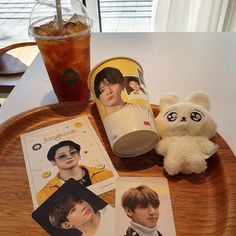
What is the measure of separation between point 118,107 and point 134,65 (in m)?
0.10

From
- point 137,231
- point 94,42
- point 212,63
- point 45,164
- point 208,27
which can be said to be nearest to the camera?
point 137,231

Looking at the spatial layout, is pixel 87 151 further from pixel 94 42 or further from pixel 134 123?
pixel 94 42

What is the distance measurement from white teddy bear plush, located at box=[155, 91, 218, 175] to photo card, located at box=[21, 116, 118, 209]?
0.33 feet

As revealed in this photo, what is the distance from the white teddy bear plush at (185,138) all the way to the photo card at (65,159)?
10 centimetres

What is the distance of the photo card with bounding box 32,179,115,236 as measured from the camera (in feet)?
1.23

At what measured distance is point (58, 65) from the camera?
550 mm

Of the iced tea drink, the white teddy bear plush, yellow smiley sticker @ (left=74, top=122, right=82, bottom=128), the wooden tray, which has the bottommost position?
the wooden tray

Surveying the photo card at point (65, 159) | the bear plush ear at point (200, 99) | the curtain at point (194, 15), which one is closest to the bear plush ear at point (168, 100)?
the bear plush ear at point (200, 99)

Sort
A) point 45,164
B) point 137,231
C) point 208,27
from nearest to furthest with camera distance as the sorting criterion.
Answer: point 137,231 < point 45,164 < point 208,27

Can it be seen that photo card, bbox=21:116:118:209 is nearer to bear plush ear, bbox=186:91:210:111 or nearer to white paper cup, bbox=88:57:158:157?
white paper cup, bbox=88:57:158:157

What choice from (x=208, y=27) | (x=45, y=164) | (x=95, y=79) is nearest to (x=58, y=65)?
(x=95, y=79)

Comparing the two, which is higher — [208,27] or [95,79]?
[95,79]

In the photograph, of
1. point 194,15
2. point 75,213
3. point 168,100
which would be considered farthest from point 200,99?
point 194,15

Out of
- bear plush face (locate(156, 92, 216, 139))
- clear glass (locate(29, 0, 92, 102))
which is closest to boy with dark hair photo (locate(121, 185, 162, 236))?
bear plush face (locate(156, 92, 216, 139))
